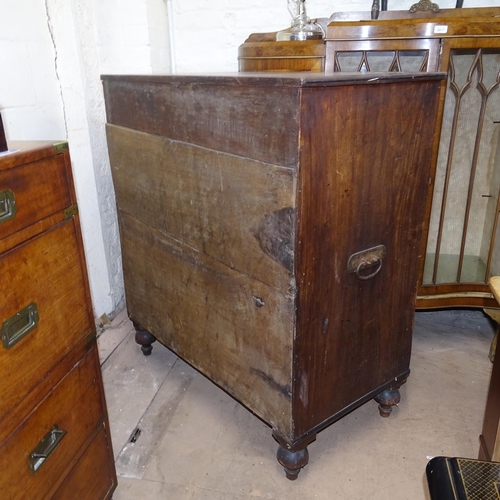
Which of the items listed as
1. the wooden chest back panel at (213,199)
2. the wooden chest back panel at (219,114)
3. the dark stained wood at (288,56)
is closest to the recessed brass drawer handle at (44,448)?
the wooden chest back panel at (213,199)

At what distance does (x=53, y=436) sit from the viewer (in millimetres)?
973

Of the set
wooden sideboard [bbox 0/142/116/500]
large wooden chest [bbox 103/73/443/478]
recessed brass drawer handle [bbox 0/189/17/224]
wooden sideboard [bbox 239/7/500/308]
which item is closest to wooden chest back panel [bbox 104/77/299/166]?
large wooden chest [bbox 103/73/443/478]

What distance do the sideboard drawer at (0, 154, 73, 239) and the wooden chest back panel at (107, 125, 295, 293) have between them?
372 millimetres

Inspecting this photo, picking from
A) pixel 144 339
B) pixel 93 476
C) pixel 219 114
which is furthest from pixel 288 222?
pixel 144 339

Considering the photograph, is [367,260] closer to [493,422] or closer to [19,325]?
[493,422]

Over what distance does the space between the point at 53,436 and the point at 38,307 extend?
28 centimetres

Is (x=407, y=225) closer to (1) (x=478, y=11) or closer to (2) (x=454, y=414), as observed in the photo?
(2) (x=454, y=414)

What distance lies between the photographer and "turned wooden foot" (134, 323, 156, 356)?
1822mm

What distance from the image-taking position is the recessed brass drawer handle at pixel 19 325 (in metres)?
0.82

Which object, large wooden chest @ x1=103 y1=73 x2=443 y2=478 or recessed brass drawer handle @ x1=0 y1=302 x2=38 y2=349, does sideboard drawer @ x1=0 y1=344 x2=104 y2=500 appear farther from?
large wooden chest @ x1=103 y1=73 x2=443 y2=478

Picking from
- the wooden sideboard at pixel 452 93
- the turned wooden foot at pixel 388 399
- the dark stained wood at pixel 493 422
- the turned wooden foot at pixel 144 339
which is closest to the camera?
the dark stained wood at pixel 493 422

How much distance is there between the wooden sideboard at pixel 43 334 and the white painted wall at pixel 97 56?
0.73 metres

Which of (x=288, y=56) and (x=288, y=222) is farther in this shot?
(x=288, y=56)

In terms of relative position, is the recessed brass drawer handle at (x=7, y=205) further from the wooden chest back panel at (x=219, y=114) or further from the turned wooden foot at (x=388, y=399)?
the turned wooden foot at (x=388, y=399)
